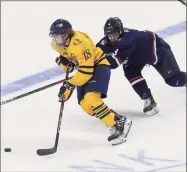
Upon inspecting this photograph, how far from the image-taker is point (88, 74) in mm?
3643

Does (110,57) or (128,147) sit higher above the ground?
(110,57)

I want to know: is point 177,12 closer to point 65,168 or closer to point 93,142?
point 93,142

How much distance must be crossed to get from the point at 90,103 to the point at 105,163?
423 mm

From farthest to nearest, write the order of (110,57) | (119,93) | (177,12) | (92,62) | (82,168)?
(177,12) < (119,93) < (110,57) < (92,62) < (82,168)

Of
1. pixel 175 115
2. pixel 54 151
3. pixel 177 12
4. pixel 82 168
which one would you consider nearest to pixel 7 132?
pixel 54 151

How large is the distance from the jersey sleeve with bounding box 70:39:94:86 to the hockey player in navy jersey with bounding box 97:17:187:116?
0.93 ft

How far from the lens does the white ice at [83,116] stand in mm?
3502

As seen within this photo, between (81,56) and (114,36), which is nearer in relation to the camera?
(81,56)

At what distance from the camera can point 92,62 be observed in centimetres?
364

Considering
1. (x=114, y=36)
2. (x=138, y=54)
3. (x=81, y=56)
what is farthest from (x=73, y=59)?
(x=138, y=54)

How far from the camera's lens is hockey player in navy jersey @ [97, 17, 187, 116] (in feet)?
12.8

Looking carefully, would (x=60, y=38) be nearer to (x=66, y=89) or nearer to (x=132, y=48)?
(x=66, y=89)

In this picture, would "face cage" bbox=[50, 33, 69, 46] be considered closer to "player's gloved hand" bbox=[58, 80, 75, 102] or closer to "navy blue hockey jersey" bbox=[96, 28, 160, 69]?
"player's gloved hand" bbox=[58, 80, 75, 102]

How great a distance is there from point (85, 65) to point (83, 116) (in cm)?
70
